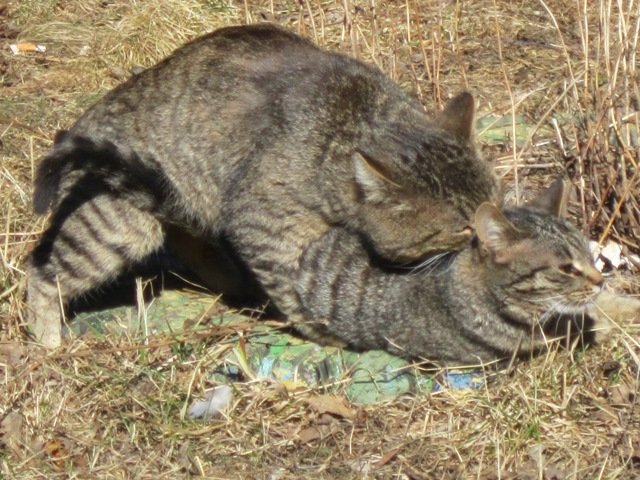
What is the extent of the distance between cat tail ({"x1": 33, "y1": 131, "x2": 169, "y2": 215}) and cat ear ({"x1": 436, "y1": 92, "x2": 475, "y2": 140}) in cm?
132

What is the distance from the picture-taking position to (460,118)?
5.09 m

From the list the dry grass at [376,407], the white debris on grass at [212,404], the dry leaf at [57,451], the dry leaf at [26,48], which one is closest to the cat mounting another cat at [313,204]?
the dry grass at [376,407]

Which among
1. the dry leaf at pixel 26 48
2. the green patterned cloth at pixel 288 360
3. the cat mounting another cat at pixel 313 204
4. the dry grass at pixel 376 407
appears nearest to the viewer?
the dry grass at pixel 376 407

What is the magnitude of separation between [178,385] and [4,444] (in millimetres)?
736

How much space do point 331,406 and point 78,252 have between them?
142cm

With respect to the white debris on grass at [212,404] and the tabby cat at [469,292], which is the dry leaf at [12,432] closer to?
the white debris on grass at [212,404]

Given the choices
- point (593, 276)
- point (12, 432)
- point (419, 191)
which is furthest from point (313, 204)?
point (12, 432)

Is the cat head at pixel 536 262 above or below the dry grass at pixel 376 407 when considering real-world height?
above

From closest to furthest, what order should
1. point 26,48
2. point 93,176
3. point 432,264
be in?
1. point 432,264
2. point 93,176
3. point 26,48

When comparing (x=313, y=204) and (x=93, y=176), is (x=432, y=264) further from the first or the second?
(x=93, y=176)

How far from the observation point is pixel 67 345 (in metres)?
5.30

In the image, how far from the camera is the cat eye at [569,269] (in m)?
4.55

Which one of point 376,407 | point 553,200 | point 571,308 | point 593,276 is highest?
Result: point 553,200

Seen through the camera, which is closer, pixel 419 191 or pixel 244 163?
pixel 419 191
